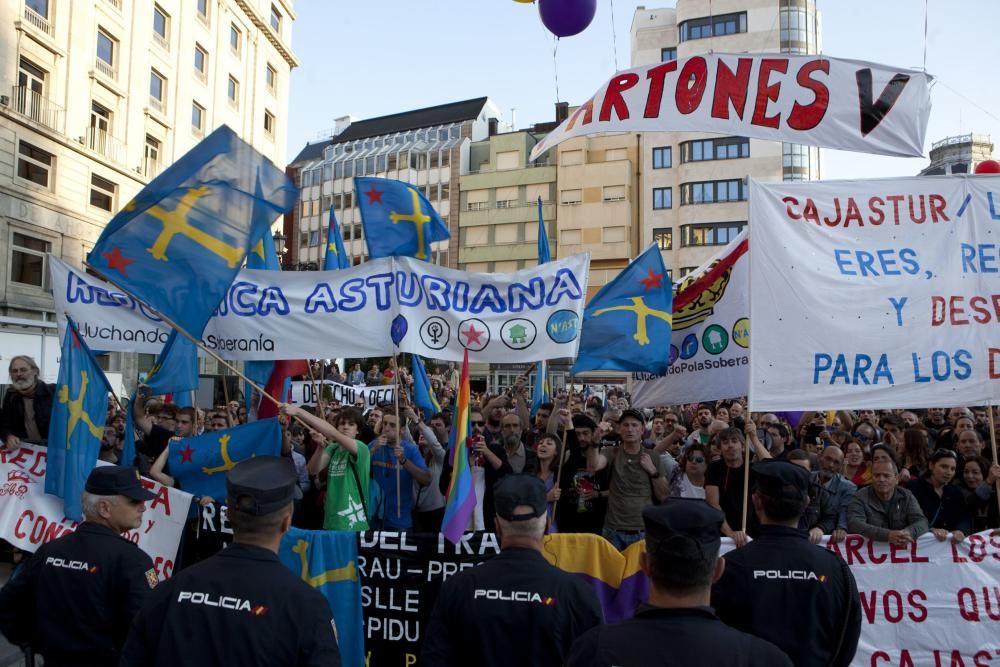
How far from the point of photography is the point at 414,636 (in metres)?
5.48

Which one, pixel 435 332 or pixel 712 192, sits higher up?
pixel 712 192

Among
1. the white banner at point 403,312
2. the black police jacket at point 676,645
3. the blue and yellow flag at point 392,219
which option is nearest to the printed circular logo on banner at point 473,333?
the white banner at point 403,312

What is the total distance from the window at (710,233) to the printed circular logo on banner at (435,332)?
4625cm

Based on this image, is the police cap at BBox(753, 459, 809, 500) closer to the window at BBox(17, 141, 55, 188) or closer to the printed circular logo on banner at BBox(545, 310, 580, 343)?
the printed circular logo on banner at BBox(545, 310, 580, 343)

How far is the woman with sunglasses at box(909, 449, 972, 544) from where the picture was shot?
6027mm

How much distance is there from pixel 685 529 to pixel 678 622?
28 centimetres

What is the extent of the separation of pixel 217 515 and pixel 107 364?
1194 inches

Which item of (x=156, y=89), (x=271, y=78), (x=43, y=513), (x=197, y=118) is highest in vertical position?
(x=271, y=78)

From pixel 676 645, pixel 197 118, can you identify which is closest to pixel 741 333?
pixel 676 645

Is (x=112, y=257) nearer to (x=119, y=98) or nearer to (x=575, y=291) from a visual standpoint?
(x=575, y=291)

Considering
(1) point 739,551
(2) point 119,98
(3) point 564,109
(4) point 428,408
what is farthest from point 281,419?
(3) point 564,109

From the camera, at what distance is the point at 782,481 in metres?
3.52

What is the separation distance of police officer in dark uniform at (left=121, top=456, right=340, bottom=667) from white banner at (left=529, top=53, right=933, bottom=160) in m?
4.43

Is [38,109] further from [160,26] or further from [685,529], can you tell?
[685,529]
